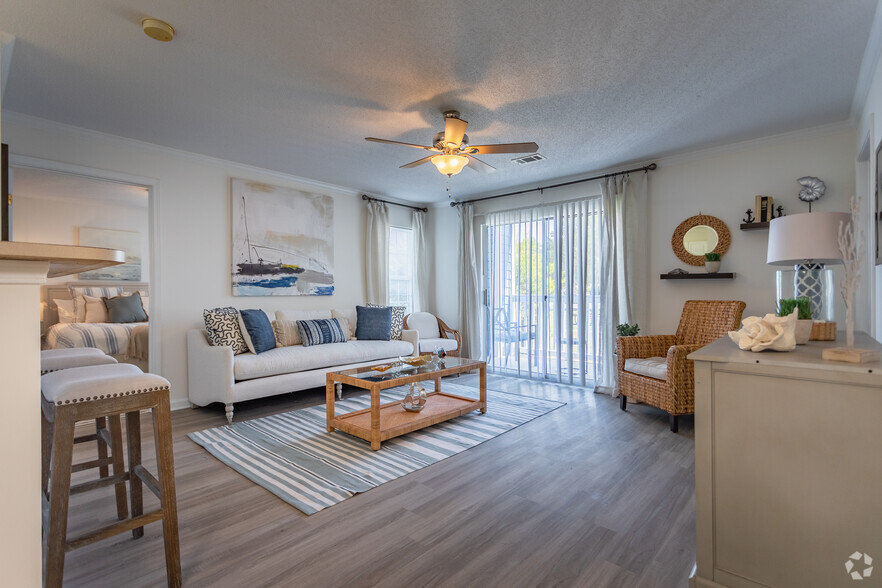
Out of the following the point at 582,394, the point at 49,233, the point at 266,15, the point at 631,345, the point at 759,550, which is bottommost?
the point at 582,394

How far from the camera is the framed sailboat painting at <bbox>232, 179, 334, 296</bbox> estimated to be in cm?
464

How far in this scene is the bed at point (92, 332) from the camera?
16.7 ft

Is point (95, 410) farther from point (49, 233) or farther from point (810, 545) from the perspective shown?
point (49, 233)

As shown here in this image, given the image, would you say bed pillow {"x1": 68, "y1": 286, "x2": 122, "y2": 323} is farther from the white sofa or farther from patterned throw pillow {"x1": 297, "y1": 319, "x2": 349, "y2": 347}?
patterned throw pillow {"x1": 297, "y1": 319, "x2": 349, "y2": 347}

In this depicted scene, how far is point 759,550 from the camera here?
1.35m

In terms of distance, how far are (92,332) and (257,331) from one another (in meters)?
2.67

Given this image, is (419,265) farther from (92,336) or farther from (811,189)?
(811,189)

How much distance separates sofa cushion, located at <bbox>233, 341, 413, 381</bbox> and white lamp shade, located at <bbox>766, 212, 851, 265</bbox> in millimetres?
3767

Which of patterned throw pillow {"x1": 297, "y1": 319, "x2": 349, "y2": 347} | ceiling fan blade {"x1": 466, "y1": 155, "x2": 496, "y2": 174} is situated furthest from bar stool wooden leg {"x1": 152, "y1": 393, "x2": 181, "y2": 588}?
patterned throw pillow {"x1": 297, "y1": 319, "x2": 349, "y2": 347}

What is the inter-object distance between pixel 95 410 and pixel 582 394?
430 cm

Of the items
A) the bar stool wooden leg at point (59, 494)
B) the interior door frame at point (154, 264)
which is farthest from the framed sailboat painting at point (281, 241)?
the bar stool wooden leg at point (59, 494)

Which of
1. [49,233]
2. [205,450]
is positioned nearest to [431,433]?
[205,450]

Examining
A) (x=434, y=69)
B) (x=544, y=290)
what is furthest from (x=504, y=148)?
(x=544, y=290)

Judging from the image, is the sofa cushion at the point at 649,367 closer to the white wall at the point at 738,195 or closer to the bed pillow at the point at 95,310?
the white wall at the point at 738,195
